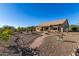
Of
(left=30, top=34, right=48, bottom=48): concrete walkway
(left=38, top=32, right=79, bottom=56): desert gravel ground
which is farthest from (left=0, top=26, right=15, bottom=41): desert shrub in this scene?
(left=38, top=32, right=79, bottom=56): desert gravel ground

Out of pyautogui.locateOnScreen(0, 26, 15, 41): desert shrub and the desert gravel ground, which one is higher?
pyautogui.locateOnScreen(0, 26, 15, 41): desert shrub

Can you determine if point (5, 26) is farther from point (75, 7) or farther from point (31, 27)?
point (75, 7)

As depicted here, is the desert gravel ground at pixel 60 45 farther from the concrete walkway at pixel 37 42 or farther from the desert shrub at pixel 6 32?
the desert shrub at pixel 6 32

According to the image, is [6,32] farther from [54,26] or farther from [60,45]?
[60,45]

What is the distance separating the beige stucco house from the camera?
21.2ft

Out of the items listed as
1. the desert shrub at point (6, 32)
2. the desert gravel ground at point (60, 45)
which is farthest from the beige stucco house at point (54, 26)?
the desert shrub at point (6, 32)

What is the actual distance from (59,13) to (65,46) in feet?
1.67

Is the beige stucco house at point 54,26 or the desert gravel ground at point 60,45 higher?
the beige stucco house at point 54,26

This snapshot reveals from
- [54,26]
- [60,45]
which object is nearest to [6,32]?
[54,26]

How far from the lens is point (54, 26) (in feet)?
21.4

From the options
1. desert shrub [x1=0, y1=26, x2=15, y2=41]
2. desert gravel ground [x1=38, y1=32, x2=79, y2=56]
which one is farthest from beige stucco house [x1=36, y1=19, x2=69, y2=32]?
desert shrub [x1=0, y1=26, x2=15, y2=41]

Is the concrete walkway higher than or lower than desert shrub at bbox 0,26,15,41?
lower

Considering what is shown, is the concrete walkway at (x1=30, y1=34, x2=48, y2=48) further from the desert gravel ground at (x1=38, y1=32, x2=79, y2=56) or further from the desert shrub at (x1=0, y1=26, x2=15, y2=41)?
the desert shrub at (x1=0, y1=26, x2=15, y2=41)

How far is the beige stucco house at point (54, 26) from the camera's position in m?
6.45
